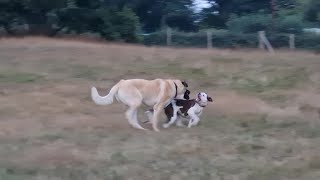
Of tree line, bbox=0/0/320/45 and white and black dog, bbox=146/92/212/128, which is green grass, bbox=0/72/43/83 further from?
tree line, bbox=0/0/320/45

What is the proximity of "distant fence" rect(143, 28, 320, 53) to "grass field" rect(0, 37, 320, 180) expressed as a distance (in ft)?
24.7

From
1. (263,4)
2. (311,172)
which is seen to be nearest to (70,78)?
(311,172)

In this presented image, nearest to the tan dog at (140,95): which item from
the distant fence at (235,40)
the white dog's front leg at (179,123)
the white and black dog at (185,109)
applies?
the white and black dog at (185,109)

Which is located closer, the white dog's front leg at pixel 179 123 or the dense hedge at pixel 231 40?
the white dog's front leg at pixel 179 123

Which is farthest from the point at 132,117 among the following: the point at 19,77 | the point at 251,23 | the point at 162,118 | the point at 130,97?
the point at 251,23

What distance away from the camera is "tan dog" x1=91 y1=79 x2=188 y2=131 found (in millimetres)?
13508

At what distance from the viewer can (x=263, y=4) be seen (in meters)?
50.0

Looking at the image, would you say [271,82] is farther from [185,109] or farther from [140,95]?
[140,95]

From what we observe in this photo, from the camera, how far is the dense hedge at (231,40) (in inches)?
1325

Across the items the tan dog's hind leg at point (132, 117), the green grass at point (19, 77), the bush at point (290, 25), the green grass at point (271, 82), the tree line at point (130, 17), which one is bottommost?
the green grass at point (271, 82)

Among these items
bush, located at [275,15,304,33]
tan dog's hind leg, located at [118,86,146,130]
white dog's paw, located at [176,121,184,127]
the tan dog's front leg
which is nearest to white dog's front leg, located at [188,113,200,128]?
white dog's paw, located at [176,121,184,127]

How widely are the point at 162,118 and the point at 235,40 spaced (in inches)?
814

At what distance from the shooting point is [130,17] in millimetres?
35812

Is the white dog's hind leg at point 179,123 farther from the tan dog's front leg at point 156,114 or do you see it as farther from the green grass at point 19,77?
the green grass at point 19,77
